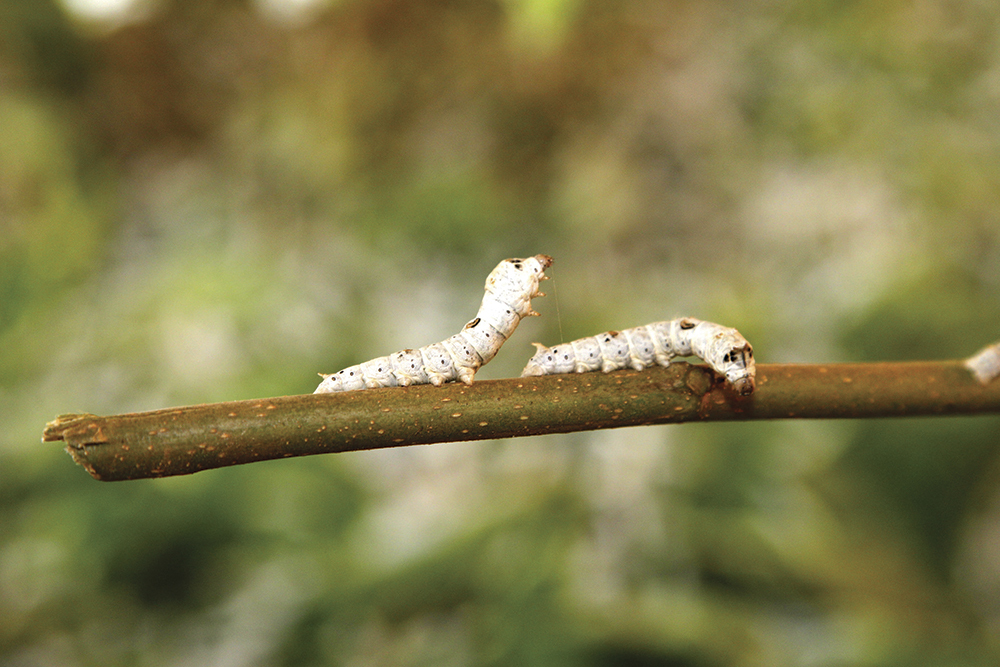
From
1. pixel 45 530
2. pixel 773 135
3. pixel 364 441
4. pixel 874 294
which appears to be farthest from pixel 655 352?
pixel 773 135

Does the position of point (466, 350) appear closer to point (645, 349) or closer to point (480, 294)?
point (645, 349)

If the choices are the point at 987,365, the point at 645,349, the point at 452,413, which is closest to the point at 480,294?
the point at 645,349

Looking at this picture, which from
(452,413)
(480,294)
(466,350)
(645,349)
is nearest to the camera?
Result: (452,413)

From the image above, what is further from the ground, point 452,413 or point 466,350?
point 466,350

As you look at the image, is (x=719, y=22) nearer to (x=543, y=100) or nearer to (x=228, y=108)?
(x=543, y=100)

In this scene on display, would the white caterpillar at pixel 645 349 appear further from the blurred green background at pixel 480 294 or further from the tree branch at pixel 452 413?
the blurred green background at pixel 480 294

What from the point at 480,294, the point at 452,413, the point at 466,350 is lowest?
the point at 452,413
